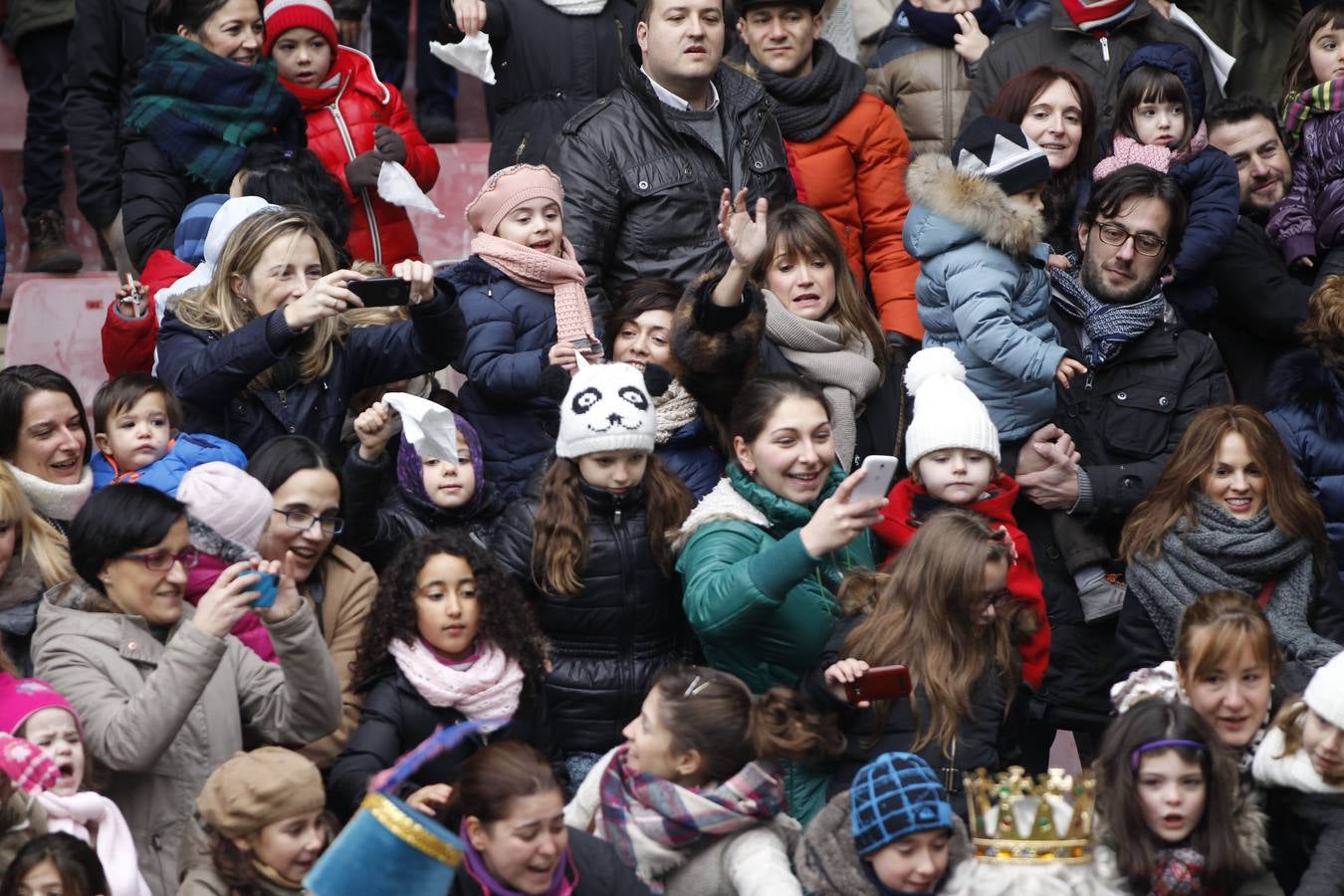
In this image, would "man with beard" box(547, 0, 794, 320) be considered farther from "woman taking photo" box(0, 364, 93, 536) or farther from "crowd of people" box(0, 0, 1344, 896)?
"woman taking photo" box(0, 364, 93, 536)

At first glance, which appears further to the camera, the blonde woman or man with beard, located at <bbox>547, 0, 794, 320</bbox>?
man with beard, located at <bbox>547, 0, 794, 320</bbox>

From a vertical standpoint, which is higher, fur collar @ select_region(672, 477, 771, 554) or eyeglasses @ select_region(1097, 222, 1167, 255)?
eyeglasses @ select_region(1097, 222, 1167, 255)

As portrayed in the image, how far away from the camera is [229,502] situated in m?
5.93

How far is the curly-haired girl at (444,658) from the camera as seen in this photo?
5.77m

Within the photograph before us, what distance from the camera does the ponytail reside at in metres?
5.38

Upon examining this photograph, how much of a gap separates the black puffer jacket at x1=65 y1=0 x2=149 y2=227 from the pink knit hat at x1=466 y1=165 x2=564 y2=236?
2135 mm

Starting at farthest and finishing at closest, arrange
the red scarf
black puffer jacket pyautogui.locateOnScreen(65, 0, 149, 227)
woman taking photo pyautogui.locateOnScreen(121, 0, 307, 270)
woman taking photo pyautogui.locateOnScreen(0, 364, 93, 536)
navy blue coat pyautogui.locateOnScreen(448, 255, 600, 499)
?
black puffer jacket pyautogui.locateOnScreen(65, 0, 149, 227) < the red scarf < woman taking photo pyautogui.locateOnScreen(121, 0, 307, 270) < navy blue coat pyautogui.locateOnScreen(448, 255, 600, 499) < woman taking photo pyautogui.locateOnScreen(0, 364, 93, 536)

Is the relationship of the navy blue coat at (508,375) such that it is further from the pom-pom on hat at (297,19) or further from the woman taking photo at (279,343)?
the pom-pom on hat at (297,19)

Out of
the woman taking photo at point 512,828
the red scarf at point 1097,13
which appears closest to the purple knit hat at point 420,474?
the woman taking photo at point 512,828

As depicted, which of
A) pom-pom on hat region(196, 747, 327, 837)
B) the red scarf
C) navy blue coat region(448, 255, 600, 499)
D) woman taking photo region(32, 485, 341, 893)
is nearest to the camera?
pom-pom on hat region(196, 747, 327, 837)

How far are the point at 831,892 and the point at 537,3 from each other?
428 cm

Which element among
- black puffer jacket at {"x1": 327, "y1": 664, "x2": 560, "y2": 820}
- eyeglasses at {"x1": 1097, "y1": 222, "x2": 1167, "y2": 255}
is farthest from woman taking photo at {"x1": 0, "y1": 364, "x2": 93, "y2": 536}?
eyeglasses at {"x1": 1097, "y1": 222, "x2": 1167, "y2": 255}

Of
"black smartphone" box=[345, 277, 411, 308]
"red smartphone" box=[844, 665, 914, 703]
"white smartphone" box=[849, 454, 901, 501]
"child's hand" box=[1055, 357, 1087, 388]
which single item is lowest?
"red smartphone" box=[844, 665, 914, 703]

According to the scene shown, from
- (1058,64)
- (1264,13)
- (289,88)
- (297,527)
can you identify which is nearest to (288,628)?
(297,527)
